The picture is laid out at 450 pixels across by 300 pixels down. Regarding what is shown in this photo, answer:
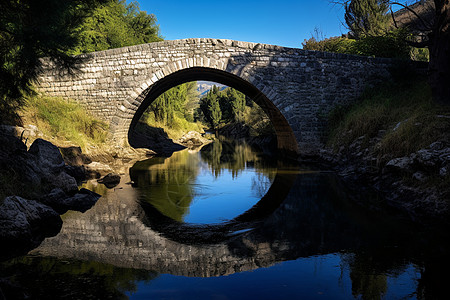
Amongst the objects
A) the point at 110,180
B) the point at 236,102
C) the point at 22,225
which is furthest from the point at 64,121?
the point at 236,102

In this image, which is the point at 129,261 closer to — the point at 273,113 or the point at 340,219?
the point at 340,219

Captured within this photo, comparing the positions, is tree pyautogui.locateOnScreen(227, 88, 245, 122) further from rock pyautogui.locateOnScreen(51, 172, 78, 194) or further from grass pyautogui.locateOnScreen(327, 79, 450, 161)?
rock pyautogui.locateOnScreen(51, 172, 78, 194)

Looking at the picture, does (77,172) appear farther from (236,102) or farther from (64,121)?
(236,102)

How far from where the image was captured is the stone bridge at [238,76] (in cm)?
1048

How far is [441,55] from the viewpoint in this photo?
22.9 ft

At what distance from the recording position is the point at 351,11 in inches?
880

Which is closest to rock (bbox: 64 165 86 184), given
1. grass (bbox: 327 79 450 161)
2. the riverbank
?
the riverbank

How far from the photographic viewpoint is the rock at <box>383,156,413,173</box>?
5502mm

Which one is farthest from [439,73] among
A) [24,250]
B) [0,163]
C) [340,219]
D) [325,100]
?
[0,163]

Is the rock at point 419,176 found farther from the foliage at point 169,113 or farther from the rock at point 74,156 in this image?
the foliage at point 169,113

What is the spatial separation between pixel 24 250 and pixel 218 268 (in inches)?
93.8

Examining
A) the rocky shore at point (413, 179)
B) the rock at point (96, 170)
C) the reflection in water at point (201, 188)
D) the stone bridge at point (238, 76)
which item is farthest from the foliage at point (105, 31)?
the rocky shore at point (413, 179)

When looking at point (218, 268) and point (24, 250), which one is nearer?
point (218, 268)

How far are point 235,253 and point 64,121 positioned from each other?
29.5 feet
